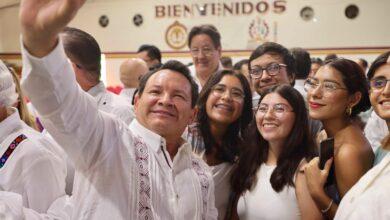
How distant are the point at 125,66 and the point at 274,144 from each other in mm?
2568

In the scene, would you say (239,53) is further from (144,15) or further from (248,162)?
(248,162)

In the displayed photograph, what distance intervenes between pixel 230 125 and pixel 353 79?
2.63ft

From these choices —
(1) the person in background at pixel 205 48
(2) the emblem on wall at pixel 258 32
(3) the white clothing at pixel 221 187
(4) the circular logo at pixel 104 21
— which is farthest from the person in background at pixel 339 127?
(4) the circular logo at pixel 104 21

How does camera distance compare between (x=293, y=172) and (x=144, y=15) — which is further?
(x=144, y=15)

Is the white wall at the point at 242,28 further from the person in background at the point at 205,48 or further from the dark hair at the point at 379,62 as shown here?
the dark hair at the point at 379,62

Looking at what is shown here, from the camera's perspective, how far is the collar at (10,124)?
1.72 m

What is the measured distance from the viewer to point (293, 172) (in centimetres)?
239

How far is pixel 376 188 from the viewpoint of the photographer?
1.63 metres

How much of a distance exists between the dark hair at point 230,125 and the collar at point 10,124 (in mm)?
1256

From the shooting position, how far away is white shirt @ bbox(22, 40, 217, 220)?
121 centimetres

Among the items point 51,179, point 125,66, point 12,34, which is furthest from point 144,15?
point 51,179

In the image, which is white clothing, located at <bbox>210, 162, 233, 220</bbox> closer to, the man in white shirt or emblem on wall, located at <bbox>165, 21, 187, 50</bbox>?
the man in white shirt

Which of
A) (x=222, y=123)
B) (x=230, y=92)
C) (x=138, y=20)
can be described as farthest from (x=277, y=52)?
(x=138, y=20)

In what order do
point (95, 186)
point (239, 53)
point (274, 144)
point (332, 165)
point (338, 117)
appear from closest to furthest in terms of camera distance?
point (95, 186)
point (332, 165)
point (338, 117)
point (274, 144)
point (239, 53)
